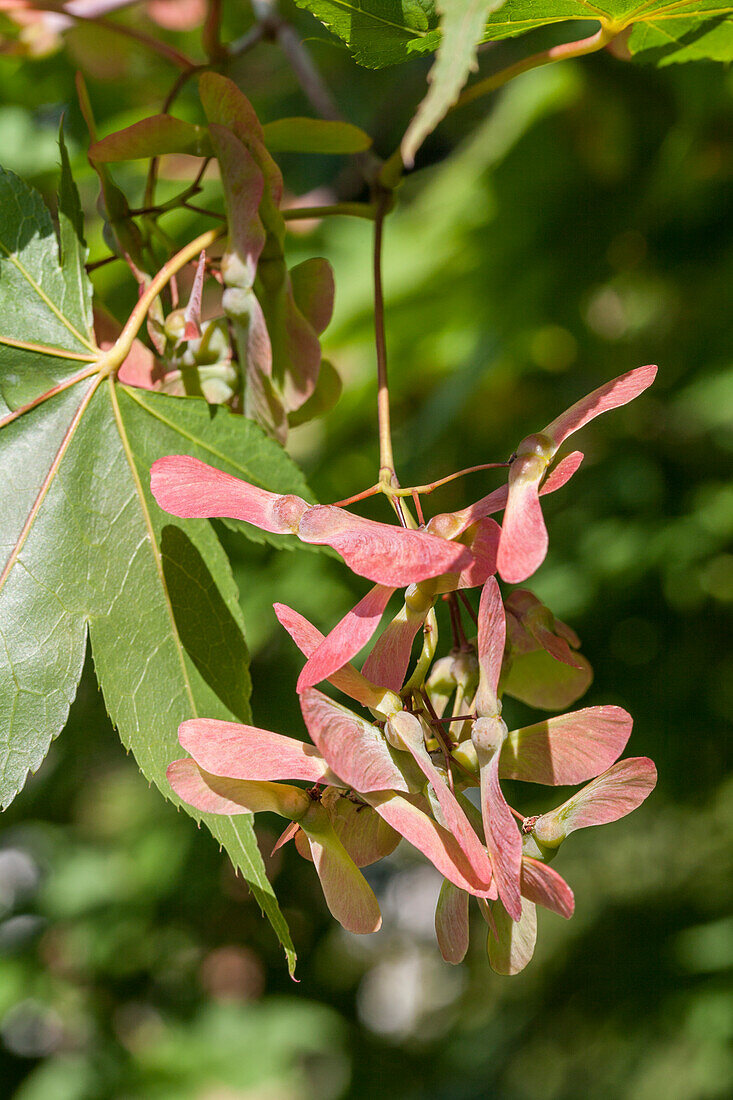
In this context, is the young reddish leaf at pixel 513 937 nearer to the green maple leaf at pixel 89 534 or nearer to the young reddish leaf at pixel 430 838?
the young reddish leaf at pixel 430 838

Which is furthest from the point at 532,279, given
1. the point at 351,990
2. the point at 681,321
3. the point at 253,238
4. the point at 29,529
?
the point at 351,990

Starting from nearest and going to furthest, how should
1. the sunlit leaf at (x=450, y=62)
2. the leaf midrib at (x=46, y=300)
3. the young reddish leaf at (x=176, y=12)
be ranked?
1. the sunlit leaf at (x=450, y=62)
2. the leaf midrib at (x=46, y=300)
3. the young reddish leaf at (x=176, y=12)


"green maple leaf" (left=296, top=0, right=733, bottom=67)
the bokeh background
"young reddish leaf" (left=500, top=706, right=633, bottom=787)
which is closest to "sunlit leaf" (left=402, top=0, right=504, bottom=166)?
"green maple leaf" (left=296, top=0, right=733, bottom=67)

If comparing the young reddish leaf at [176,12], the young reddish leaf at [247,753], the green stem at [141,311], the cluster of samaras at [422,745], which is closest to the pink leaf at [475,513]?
the cluster of samaras at [422,745]

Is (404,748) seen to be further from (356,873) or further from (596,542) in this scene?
(596,542)

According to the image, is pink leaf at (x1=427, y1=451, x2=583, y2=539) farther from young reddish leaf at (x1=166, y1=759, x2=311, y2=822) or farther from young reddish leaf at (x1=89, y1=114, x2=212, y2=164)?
young reddish leaf at (x1=89, y1=114, x2=212, y2=164)

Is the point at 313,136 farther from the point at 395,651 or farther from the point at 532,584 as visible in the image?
the point at 532,584
